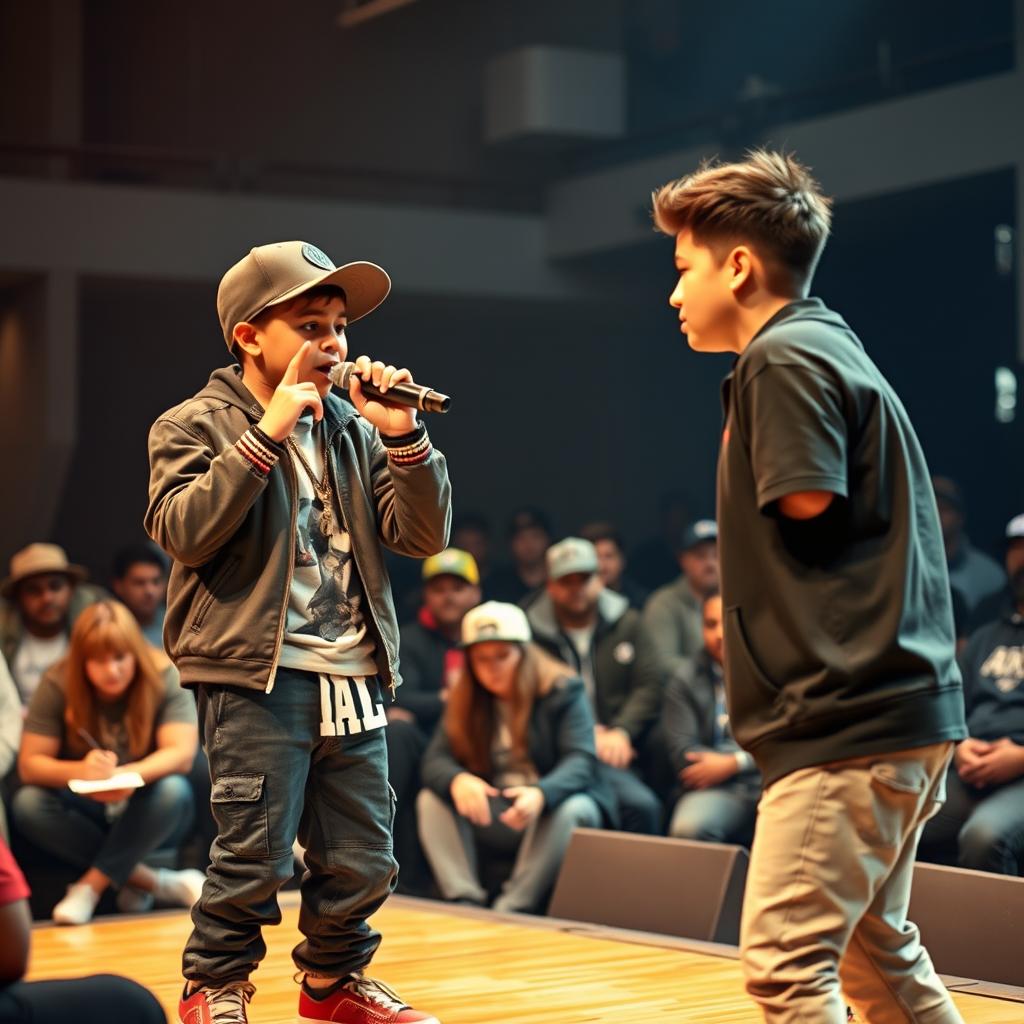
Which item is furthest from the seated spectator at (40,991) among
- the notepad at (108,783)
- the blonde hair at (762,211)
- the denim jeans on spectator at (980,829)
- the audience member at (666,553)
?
the audience member at (666,553)

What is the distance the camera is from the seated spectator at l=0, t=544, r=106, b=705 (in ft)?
17.7

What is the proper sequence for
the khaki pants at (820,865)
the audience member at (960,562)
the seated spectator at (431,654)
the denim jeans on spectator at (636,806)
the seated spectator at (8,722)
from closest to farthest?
the khaki pants at (820,865)
the seated spectator at (8,722)
the denim jeans on spectator at (636,806)
the seated spectator at (431,654)
the audience member at (960,562)

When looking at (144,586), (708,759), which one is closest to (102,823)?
(144,586)

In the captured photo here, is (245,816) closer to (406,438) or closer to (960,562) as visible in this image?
(406,438)

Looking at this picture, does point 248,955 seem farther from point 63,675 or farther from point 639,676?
point 639,676

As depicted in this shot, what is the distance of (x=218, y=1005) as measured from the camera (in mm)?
2486

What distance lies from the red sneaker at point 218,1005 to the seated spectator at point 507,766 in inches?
81.0

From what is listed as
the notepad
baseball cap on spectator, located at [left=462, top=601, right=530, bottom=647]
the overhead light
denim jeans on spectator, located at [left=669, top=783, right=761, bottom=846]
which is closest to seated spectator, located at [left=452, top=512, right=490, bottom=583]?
the overhead light

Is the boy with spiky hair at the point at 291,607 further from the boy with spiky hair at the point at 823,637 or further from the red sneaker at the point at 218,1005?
the boy with spiky hair at the point at 823,637

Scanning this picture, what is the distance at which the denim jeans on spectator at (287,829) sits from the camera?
97.6 inches

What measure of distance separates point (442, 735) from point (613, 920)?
1054 millimetres

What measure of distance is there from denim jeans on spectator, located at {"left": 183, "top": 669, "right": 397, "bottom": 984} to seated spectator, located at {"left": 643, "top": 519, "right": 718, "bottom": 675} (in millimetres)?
2844

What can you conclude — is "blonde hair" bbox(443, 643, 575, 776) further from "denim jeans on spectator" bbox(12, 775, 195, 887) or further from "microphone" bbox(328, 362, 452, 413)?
"microphone" bbox(328, 362, 452, 413)

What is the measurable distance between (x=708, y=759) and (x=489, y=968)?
55.5 inches
